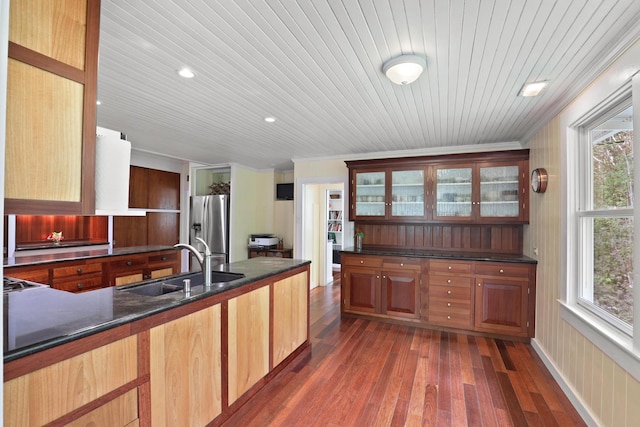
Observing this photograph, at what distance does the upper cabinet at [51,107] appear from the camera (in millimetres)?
965

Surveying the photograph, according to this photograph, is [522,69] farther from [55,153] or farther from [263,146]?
[263,146]

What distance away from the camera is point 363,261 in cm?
406

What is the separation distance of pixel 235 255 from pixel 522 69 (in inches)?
199

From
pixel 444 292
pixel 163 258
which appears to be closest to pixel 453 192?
pixel 444 292

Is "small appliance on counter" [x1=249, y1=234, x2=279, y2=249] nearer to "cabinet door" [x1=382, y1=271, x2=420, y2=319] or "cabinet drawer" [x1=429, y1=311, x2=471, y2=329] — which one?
"cabinet door" [x1=382, y1=271, x2=420, y2=319]

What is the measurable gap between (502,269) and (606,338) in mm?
1638

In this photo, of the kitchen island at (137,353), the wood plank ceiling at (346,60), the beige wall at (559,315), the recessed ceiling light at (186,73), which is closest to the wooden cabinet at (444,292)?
the beige wall at (559,315)

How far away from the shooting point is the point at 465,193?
3.95 m

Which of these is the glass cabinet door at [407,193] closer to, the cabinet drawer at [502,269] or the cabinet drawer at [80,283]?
the cabinet drawer at [502,269]

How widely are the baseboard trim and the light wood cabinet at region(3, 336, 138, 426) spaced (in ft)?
9.07

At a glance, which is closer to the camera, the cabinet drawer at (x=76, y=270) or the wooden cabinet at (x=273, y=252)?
the cabinet drawer at (x=76, y=270)

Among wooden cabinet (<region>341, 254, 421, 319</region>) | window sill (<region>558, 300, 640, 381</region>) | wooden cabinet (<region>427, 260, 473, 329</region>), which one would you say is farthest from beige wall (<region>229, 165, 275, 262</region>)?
window sill (<region>558, 300, 640, 381</region>)

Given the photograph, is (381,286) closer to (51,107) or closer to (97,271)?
(97,271)

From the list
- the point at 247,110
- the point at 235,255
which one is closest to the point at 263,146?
the point at 247,110
